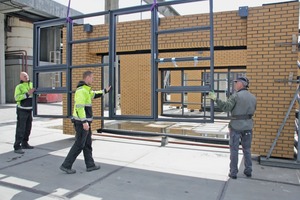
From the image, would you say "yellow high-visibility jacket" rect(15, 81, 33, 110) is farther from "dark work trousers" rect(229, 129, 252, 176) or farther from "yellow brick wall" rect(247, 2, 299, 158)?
"yellow brick wall" rect(247, 2, 299, 158)

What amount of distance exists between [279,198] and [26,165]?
14.2ft

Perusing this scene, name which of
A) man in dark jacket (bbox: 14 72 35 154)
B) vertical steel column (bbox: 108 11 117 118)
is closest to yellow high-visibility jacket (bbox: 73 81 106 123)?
vertical steel column (bbox: 108 11 117 118)

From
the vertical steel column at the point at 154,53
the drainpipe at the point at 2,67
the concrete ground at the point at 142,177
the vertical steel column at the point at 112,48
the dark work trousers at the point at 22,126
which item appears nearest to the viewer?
the concrete ground at the point at 142,177

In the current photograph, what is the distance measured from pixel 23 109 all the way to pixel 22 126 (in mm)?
381

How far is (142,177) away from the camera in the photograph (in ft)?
15.4

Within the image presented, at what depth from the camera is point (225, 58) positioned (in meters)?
13.6

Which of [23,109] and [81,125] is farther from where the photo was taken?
[23,109]

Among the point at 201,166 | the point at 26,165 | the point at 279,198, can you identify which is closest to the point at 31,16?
the point at 26,165

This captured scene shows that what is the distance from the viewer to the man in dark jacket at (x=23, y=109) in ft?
20.4

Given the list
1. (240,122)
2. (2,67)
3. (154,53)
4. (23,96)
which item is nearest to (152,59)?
(154,53)

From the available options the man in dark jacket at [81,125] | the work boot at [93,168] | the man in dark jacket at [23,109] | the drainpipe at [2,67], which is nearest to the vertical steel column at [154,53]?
the man in dark jacket at [81,125]

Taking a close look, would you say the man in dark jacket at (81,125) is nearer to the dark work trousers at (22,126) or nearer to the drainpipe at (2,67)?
the dark work trousers at (22,126)

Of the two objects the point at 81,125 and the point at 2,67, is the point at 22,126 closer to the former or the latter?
the point at 81,125

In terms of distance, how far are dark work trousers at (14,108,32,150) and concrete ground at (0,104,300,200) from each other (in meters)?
0.32
